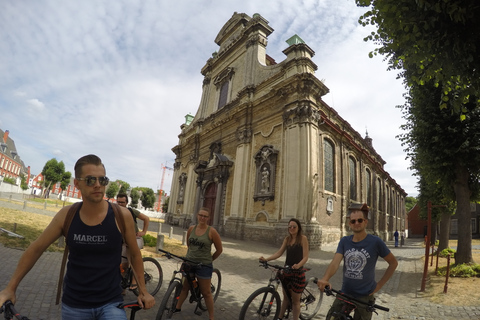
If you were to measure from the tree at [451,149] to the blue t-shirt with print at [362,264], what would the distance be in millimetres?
7605

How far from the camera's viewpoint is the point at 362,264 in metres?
2.68

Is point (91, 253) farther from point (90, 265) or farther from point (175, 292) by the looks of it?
point (175, 292)

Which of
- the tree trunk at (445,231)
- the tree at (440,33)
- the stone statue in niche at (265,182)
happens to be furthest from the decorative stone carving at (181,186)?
the tree at (440,33)

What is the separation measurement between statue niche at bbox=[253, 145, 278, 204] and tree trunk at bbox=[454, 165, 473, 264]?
8.22 m

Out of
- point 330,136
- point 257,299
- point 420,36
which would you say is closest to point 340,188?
point 330,136

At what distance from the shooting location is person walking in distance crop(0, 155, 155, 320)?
169 centimetres

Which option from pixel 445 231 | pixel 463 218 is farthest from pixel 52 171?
pixel 463 218

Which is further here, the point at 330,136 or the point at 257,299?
the point at 330,136

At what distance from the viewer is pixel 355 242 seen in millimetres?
2822

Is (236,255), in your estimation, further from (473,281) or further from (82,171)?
(82,171)

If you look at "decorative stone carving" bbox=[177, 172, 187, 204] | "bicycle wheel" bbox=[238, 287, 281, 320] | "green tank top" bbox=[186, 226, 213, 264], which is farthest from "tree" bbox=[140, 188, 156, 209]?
"bicycle wheel" bbox=[238, 287, 281, 320]

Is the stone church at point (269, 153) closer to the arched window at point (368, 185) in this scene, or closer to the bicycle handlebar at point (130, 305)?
the arched window at point (368, 185)

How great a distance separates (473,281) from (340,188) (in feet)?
36.6

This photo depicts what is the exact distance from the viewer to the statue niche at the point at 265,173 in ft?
49.6
